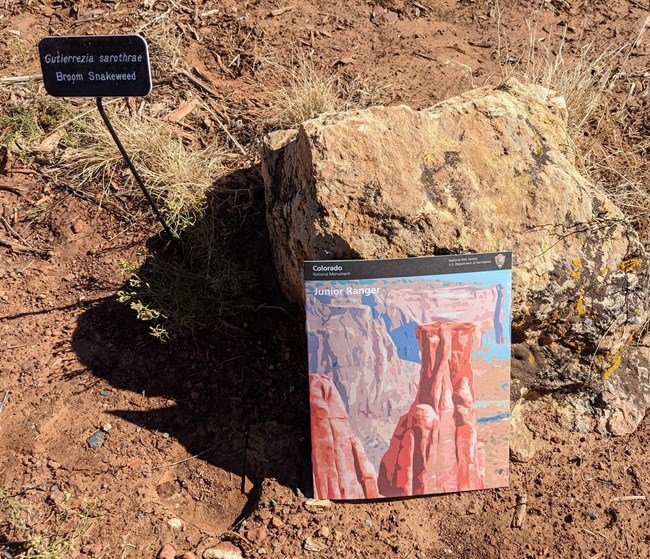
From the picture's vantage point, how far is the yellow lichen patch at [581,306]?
2.52 m

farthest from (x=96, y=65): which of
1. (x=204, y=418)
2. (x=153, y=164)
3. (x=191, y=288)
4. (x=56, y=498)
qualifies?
(x=56, y=498)

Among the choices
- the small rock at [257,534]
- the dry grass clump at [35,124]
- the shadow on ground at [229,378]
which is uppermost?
the dry grass clump at [35,124]

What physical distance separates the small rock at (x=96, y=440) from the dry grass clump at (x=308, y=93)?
6.63 ft

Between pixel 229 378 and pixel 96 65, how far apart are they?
1467mm

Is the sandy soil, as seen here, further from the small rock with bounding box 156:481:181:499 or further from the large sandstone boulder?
the large sandstone boulder

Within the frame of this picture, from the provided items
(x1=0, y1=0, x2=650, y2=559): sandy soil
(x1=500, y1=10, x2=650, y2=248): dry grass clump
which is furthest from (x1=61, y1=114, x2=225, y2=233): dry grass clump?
(x1=500, y1=10, x2=650, y2=248): dry grass clump

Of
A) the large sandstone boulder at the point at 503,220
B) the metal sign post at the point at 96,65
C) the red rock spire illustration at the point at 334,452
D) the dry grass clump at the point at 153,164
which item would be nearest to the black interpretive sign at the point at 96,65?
the metal sign post at the point at 96,65

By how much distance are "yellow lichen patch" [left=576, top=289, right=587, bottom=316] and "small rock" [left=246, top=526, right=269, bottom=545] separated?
150cm

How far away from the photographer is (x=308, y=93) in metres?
3.68

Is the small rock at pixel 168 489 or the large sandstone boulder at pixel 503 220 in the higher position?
the large sandstone boulder at pixel 503 220

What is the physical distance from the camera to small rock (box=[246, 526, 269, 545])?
240 cm

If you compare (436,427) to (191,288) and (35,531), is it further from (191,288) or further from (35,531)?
(35,531)

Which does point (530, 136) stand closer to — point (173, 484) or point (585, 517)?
point (585, 517)

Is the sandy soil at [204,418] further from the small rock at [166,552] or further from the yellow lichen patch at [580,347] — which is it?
the yellow lichen patch at [580,347]
